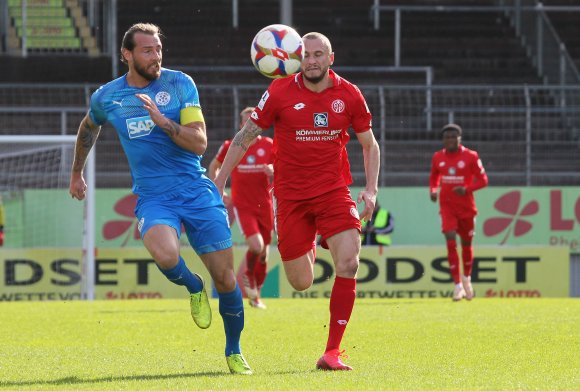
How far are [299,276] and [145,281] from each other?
11031 millimetres

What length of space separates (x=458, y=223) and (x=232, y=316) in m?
10.0

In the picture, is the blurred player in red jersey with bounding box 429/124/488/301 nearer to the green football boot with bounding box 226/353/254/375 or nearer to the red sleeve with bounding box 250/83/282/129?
the red sleeve with bounding box 250/83/282/129

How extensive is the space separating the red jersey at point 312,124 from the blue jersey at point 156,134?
0.80m

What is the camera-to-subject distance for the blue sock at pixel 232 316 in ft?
25.5

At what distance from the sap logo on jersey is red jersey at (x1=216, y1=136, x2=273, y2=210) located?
24.4 ft

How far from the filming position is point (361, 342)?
398 inches

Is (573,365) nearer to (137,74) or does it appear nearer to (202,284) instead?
(202,284)

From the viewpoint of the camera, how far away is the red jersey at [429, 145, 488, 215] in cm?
1730

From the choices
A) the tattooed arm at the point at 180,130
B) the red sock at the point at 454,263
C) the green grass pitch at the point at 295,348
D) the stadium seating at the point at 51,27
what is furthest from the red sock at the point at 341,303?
the stadium seating at the point at 51,27

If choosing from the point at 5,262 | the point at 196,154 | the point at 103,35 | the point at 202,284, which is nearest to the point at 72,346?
the point at 202,284

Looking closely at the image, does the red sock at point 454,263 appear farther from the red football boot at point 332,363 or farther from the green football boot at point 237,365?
the green football boot at point 237,365

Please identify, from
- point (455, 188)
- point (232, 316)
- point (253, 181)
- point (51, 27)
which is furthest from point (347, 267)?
point (51, 27)

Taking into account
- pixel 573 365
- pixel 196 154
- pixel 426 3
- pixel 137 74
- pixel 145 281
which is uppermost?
pixel 426 3

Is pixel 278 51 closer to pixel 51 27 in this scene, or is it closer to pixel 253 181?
pixel 253 181
